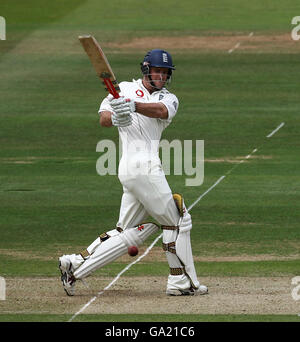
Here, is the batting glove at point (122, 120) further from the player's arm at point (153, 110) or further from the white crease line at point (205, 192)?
the white crease line at point (205, 192)

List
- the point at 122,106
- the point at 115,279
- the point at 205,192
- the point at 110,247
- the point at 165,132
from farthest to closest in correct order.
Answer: the point at 165,132 → the point at 205,192 → the point at 115,279 → the point at 110,247 → the point at 122,106

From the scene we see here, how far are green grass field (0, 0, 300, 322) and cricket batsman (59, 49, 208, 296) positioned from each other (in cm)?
56

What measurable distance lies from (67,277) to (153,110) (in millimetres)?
1729

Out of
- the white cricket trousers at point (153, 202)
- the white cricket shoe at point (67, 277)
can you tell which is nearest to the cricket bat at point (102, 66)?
the white cricket trousers at point (153, 202)

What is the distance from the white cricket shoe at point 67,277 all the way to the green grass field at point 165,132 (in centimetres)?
34

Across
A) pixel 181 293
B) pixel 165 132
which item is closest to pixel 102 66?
pixel 181 293

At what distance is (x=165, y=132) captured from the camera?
22.4 meters

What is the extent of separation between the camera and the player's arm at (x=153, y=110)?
10688 millimetres

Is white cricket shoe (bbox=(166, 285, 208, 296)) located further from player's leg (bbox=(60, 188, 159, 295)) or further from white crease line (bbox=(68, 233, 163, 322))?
white crease line (bbox=(68, 233, 163, 322))

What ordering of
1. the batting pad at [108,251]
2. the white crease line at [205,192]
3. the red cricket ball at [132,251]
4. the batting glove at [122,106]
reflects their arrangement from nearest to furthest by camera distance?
the batting glove at [122,106] → the red cricket ball at [132,251] → the batting pad at [108,251] → the white crease line at [205,192]

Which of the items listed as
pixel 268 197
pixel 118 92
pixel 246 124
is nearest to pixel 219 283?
pixel 118 92

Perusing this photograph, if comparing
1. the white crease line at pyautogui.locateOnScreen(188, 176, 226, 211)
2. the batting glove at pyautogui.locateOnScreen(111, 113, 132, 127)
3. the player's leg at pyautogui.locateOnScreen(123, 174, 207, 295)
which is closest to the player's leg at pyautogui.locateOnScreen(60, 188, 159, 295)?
the player's leg at pyautogui.locateOnScreen(123, 174, 207, 295)

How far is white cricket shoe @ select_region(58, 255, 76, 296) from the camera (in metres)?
11.0

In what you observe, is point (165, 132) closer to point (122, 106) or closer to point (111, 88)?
point (111, 88)
